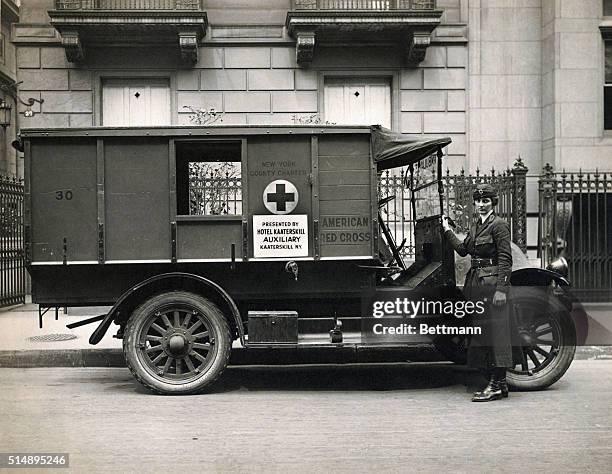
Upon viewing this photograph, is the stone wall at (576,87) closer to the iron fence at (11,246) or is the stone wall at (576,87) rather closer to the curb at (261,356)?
the curb at (261,356)

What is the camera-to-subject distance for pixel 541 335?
715cm

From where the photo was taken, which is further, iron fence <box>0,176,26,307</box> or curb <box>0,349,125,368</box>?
iron fence <box>0,176,26,307</box>

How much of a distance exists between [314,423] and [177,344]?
1.75 m

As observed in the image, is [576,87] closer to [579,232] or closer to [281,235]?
[579,232]

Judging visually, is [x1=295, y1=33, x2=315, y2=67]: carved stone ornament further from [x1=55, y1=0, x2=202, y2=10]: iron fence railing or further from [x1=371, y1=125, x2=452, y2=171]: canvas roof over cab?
[x1=371, y1=125, x2=452, y2=171]: canvas roof over cab

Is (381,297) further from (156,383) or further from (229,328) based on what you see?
(156,383)

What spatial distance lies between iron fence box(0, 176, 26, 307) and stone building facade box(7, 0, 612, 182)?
2.20 meters

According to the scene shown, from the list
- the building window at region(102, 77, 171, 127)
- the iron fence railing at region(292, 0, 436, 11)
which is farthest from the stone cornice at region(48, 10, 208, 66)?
the iron fence railing at region(292, 0, 436, 11)

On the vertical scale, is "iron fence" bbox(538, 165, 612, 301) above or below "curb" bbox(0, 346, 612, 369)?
above

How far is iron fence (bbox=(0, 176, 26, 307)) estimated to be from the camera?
1302cm

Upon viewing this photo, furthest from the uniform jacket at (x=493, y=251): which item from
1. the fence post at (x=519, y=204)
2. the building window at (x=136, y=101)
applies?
the building window at (x=136, y=101)

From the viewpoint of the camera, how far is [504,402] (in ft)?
21.8

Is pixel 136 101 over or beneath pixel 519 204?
over

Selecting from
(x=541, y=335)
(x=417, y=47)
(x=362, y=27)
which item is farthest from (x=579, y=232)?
(x=541, y=335)
